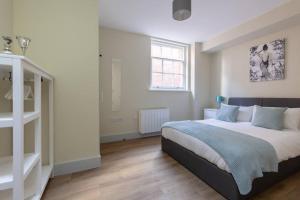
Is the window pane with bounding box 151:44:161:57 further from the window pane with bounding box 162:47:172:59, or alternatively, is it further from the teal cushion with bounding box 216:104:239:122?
the teal cushion with bounding box 216:104:239:122

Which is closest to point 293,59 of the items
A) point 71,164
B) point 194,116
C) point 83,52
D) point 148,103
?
point 194,116

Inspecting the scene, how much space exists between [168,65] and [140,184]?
3227 mm

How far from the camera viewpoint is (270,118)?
249cm

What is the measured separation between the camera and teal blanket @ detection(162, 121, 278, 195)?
1.42 meters

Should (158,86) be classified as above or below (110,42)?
below

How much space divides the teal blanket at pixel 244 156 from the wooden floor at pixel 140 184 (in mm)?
A: 339

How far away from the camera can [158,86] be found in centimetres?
410

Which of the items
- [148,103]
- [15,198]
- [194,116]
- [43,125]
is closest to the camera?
[15,198]

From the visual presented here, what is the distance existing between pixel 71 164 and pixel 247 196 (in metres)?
2.17

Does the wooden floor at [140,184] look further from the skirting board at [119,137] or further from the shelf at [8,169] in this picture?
the skirting board at [119,137]

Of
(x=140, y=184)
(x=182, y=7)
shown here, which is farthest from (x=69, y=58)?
(x=140, y=184)

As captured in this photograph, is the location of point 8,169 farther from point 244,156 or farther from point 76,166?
point 244,156

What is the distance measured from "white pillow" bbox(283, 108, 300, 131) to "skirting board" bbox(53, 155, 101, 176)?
3.11 metres

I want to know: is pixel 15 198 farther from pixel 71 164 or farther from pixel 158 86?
pixel 158 86
